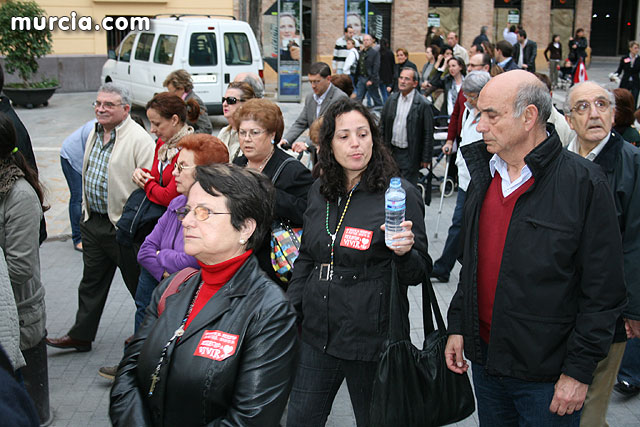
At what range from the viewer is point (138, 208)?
491 cm

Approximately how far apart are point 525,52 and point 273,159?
18400 millimetres

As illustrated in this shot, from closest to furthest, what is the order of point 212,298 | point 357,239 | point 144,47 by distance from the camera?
1. point 212,298
2. point 357,239
3. point 144,47

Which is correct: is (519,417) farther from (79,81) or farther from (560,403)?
(79,81)

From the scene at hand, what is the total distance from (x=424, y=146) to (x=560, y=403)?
239 inches

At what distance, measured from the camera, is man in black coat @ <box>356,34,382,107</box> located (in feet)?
63.2

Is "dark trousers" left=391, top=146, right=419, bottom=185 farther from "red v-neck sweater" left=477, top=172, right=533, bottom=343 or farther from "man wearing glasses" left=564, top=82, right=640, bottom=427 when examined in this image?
"red v-neck sweater" left=477, top=172, right=533, bottom=343

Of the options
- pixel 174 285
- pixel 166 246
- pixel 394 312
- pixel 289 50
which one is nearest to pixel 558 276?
pixel 394 312

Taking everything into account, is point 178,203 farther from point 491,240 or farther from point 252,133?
point 491,240

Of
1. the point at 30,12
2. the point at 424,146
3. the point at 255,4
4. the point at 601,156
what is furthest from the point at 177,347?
the point at 255,4

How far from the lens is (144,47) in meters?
17.6

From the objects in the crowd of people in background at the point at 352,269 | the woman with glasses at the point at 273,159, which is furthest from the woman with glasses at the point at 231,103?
the woman with glasses at the point at 273,159

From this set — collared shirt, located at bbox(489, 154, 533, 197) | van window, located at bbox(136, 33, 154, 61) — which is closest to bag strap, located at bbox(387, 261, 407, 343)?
collared shirt, located at bbox(489, 154, 533, 197)

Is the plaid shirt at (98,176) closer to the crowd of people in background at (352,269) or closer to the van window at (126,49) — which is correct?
the crowd of people in background at (352,269)

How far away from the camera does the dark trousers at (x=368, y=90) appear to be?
1970 centimetres
